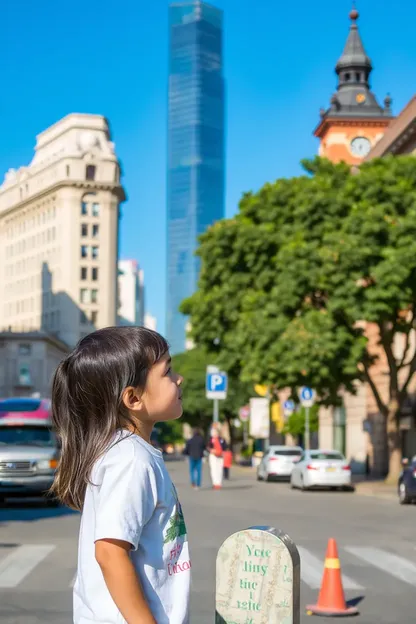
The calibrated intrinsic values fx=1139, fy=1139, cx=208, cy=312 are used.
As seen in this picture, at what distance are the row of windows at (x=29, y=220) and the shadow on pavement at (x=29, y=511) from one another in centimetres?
11958

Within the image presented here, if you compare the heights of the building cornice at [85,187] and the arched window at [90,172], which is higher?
the arched window at [90,172]

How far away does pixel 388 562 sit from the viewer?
13656mm

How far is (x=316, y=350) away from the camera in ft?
107

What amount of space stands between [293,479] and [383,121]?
40.7 metres

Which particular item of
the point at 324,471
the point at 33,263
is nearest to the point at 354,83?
the point at 324,471

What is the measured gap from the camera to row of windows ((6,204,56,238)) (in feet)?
478

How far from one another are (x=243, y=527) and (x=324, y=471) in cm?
1635

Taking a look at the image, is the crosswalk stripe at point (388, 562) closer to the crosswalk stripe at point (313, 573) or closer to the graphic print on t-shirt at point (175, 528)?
the crosswalk stripe at point (313, 573)

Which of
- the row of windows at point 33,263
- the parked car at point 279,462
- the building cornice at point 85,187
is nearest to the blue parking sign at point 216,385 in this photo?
the parked car at point 279,462

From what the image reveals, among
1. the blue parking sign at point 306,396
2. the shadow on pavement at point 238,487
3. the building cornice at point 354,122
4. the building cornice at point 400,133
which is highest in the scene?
the building cornice at point 354,122

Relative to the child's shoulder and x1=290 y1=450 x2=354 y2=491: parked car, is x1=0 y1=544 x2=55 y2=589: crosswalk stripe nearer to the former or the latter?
the child's shoulder

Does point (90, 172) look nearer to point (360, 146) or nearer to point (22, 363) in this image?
point (22, 363)

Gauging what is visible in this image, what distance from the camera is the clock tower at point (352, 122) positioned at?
234ft

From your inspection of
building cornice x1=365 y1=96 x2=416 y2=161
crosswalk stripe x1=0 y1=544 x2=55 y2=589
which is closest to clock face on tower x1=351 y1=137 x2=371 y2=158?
building cornice x1=365 y1=96 x2=416 y2=161
